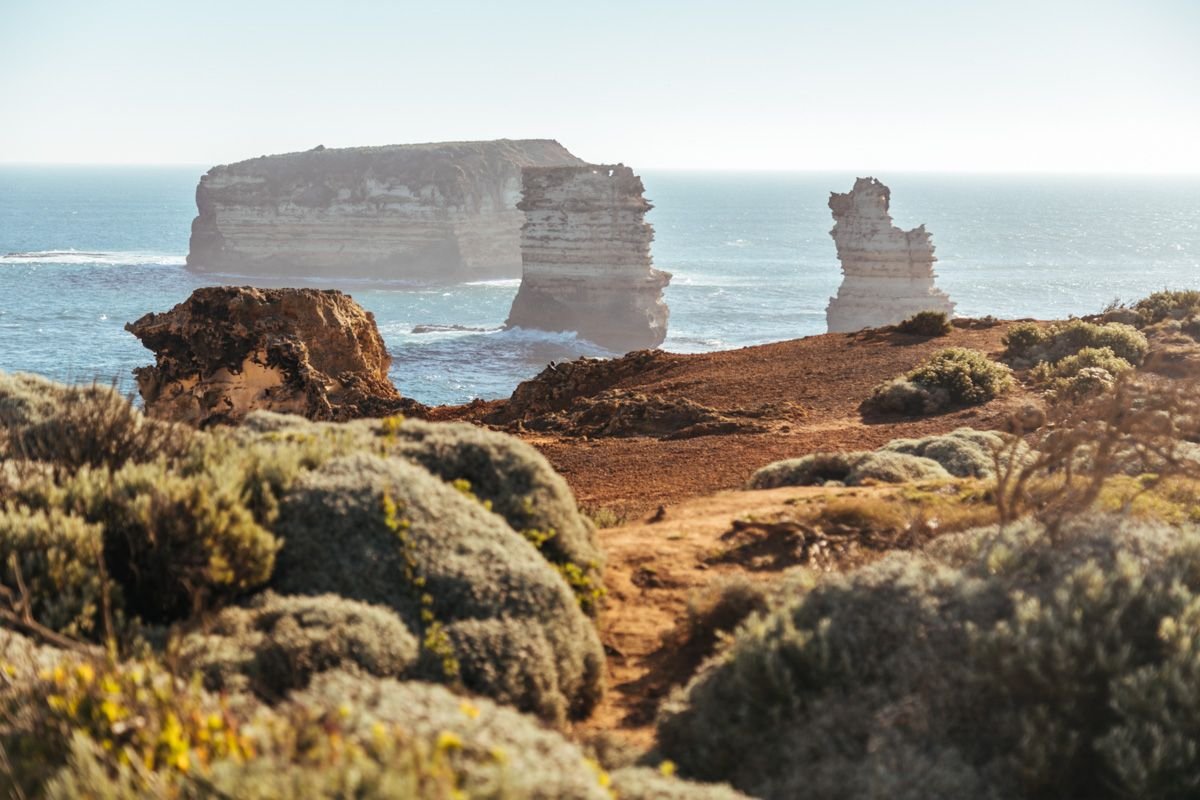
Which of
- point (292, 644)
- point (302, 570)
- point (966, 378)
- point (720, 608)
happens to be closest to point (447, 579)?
point (302, 570)

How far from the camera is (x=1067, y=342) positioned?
22547mm

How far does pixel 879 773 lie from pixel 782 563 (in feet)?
13.3

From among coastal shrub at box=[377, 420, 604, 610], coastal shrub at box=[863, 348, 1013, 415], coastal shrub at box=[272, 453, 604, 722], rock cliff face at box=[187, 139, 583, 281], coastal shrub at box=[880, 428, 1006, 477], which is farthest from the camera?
rock cliff face at box=[187, 139, 583, 281]

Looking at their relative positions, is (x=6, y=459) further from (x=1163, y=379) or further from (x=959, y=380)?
(x=1163, y=379)

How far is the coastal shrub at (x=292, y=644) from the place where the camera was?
194 inches

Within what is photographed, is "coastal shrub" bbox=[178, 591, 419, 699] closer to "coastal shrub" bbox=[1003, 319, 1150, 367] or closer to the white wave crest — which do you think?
"coastal shrub" bbox=[1003, 319, 1150, 367]

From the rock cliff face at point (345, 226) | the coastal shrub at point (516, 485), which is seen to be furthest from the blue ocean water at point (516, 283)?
the coastal shrub at point (516, 485)

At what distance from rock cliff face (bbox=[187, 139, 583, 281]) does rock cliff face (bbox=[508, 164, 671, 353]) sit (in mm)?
44158

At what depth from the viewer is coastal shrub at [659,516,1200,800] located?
4.80 metres

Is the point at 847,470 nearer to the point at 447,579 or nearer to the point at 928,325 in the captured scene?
the point at 447,579

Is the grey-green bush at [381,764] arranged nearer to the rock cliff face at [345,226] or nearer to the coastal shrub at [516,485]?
the coastal shrub at [516,485]

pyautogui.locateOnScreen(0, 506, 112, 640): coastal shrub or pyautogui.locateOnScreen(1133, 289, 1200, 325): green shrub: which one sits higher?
pyautogui.locateOnScreen(1133, 289, 1200, 325): green shrub

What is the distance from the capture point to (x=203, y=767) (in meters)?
3.72

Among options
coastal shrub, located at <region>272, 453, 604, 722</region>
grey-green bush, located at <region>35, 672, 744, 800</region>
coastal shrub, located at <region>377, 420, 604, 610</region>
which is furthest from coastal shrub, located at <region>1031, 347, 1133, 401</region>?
grey-green bush, located at <region>35, 672, 744, 800</region>
